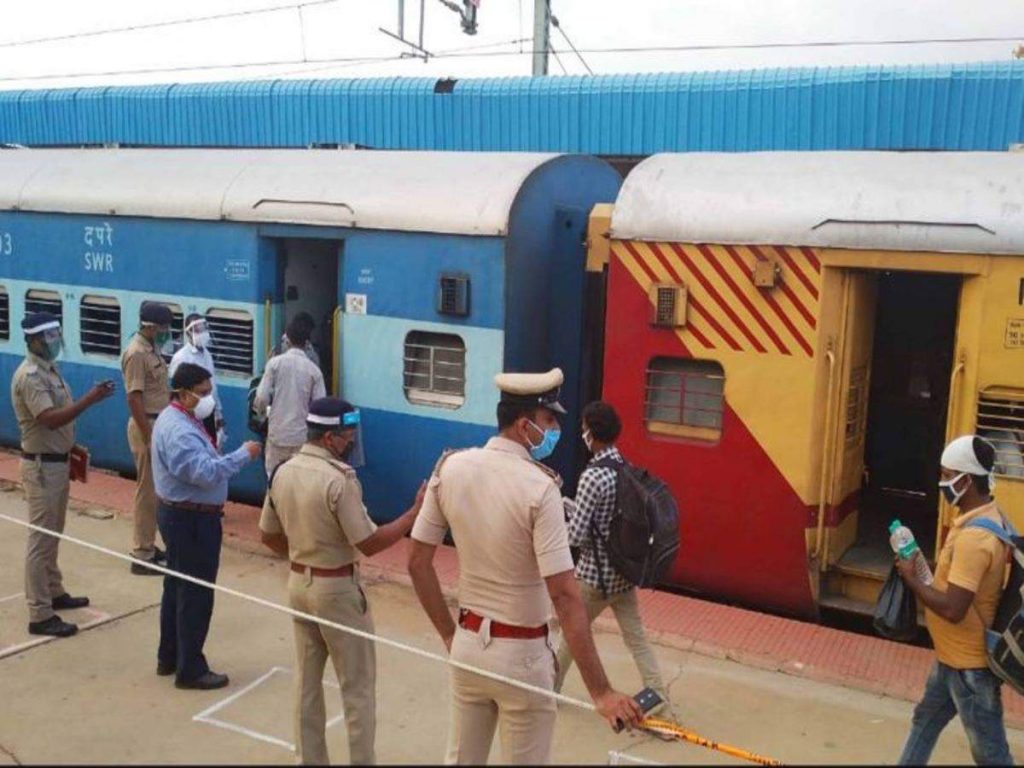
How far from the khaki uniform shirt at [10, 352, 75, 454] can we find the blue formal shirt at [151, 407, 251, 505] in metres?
1.01

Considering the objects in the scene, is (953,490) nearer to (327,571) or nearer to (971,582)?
(971,582)

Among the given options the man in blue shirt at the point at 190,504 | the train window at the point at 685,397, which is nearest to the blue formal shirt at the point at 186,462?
the man in blue shirt at the point at 190,504

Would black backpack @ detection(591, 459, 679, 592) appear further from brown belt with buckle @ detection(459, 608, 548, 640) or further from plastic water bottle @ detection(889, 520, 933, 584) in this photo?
brown belt with buckle @ detection(459, 608, 548, 640)

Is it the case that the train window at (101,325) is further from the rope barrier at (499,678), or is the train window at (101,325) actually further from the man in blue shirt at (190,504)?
the man in blue shirt at (190,504)

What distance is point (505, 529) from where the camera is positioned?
347 cm

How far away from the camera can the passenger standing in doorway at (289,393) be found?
7387 millimetres

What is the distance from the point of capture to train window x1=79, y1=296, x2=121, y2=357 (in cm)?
926

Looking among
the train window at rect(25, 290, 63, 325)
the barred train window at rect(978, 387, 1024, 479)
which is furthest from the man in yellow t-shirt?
the train window at rect(25, 290, 63, 325)

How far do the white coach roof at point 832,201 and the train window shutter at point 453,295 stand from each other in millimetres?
1183

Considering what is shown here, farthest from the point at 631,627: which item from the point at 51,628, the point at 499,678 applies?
the point at 51,628

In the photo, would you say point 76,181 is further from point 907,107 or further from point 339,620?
point 907,107

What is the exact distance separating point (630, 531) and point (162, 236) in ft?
18.7

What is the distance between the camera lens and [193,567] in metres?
5.27

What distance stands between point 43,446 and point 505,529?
11.8 ft
